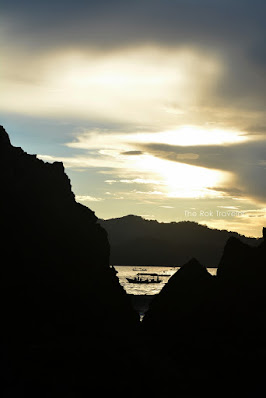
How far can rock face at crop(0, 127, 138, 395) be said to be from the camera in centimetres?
3164

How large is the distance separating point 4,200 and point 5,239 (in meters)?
2.69

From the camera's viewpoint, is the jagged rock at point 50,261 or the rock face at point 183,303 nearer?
the jagged rock at point 50,261

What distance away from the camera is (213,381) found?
38.7 metres

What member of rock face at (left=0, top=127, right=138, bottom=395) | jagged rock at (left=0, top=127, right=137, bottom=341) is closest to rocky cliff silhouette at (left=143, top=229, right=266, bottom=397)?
rock face at (left=0, top=127, right=138, bottom=395)

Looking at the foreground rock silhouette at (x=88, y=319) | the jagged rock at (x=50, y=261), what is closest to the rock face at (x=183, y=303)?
the foreground rock silhouette at (x=88, y=319)

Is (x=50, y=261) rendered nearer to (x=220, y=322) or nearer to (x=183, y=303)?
(x=220, y=322)

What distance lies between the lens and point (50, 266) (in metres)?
34.2

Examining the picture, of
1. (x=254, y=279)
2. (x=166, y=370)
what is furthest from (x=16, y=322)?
(x=254, y=279)

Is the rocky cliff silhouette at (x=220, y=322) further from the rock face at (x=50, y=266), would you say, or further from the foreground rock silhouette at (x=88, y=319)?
the rock face at (x=50, y=266)

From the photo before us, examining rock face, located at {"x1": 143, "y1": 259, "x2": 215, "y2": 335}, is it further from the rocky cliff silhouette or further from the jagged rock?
the jagged rock

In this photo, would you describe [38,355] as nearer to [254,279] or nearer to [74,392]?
[74,392]

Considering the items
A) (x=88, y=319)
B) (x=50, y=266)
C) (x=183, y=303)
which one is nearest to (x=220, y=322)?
(x=183, y=303)

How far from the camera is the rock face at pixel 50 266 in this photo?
31.6m

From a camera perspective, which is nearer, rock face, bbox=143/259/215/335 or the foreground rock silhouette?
the foreground rock silhouette
